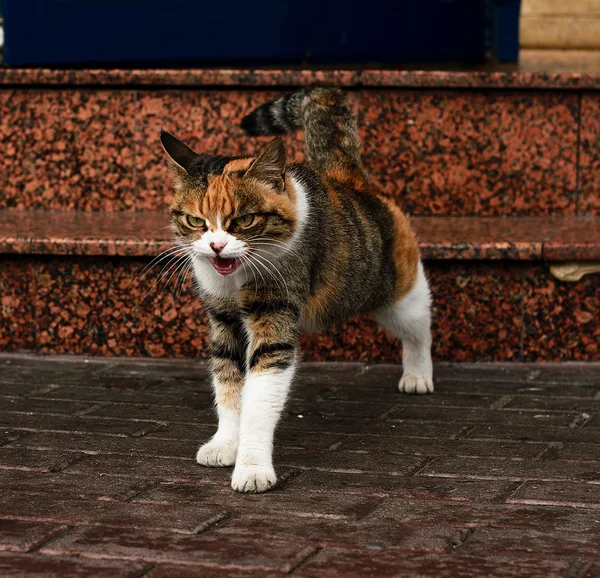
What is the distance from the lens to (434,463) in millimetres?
3584

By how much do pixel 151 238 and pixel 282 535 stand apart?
7.37ft

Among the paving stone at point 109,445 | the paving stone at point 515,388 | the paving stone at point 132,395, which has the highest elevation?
the paving stone at point 515,388

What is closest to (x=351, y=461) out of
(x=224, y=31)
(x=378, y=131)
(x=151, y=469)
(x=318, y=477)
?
(x=318, y=477)

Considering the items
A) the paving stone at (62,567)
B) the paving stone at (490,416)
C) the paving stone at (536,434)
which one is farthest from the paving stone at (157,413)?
the paving stone at (62,567)

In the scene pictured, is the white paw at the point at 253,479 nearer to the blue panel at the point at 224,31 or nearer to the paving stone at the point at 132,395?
the paving stone at the point at 132,395

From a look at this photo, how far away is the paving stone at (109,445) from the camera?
12.2 ft

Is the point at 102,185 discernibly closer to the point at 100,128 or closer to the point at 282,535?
the point at 100,128

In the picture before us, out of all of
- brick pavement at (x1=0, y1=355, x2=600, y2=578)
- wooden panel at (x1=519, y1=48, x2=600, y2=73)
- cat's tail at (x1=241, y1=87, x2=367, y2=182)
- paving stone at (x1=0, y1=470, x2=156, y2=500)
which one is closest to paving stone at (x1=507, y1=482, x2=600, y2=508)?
brick pavement at (x1=0, y1=355, x2=600, y2=578)

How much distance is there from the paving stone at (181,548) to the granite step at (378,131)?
10.2ft

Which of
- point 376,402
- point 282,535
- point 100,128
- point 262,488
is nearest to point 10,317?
point 100,128

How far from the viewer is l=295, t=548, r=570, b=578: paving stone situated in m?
2.64

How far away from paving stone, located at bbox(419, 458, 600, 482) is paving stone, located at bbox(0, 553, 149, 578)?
1.12m

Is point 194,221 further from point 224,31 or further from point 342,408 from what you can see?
point 224,31

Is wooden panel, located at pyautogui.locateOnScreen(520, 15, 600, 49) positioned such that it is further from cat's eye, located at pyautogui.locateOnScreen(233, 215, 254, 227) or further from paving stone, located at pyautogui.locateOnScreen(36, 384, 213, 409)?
cat's eye, located at pyautogui.locateOnScreen(233, 215, 254, 227)
